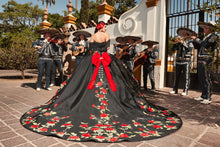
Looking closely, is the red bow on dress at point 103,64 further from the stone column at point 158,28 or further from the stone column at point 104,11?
the stone column at point 104,11

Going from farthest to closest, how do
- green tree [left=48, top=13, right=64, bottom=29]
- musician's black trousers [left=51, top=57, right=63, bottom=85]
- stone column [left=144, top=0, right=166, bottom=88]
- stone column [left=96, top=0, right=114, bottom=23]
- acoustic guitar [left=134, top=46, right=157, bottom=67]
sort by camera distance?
green tree [left=48, top=13, right=64, bottom=29] → stone column [left=96, top=0, right=114, bottom=23] → musician's black trousers [left=51, top=57, right=63, bottom=85] → stone column [left=144, top=0, right=166, bottom=88] → acoustic guitar [left=134, top=46, right=157, bottom=67]

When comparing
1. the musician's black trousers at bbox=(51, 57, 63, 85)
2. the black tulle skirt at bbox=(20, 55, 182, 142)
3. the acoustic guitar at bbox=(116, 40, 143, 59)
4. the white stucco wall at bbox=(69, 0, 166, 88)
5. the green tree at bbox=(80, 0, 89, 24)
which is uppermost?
the green tree at bbox=(80, 0, 89, 24)

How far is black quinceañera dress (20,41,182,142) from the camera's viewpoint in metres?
2.73

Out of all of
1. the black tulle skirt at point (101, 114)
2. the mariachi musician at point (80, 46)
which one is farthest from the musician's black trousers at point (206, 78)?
the mariachi musician at point (80, 46)

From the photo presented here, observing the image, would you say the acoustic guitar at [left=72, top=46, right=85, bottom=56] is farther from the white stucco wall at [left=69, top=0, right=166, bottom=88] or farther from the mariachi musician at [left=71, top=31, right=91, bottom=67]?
the white stucco wall at [left=69, top=0, right=166, bottom=88]

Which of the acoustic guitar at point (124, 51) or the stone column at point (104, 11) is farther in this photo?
the stone column at point (104, 11)

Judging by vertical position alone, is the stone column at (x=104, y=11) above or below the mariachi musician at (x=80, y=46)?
above

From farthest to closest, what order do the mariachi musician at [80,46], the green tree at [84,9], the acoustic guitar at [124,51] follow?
the green tree at [84,9]
the mariachi musician at [80,46]
the acoustic guitar at [124,51]

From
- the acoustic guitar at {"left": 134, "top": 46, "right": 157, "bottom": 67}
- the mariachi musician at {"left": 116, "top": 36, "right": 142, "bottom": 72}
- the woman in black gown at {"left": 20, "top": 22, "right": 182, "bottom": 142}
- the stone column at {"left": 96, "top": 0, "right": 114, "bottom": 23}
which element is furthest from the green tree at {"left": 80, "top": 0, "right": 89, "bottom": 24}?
the woman in black gown at {"left": 20, "top": 22, "right": 182, "bottom": 142}

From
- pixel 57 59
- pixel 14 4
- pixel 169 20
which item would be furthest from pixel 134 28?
pixel 14 4

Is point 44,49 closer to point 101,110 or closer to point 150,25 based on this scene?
point 101,110

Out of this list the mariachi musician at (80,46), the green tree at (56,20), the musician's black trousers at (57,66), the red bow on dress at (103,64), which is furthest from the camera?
the green tree at (56,20)

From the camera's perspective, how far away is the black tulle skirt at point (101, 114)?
2.71 meters

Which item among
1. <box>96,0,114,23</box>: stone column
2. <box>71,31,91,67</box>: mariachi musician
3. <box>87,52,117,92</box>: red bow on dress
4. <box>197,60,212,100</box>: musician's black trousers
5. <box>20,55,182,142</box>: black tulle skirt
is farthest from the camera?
<box>96,0,114,23</box>: stone column
